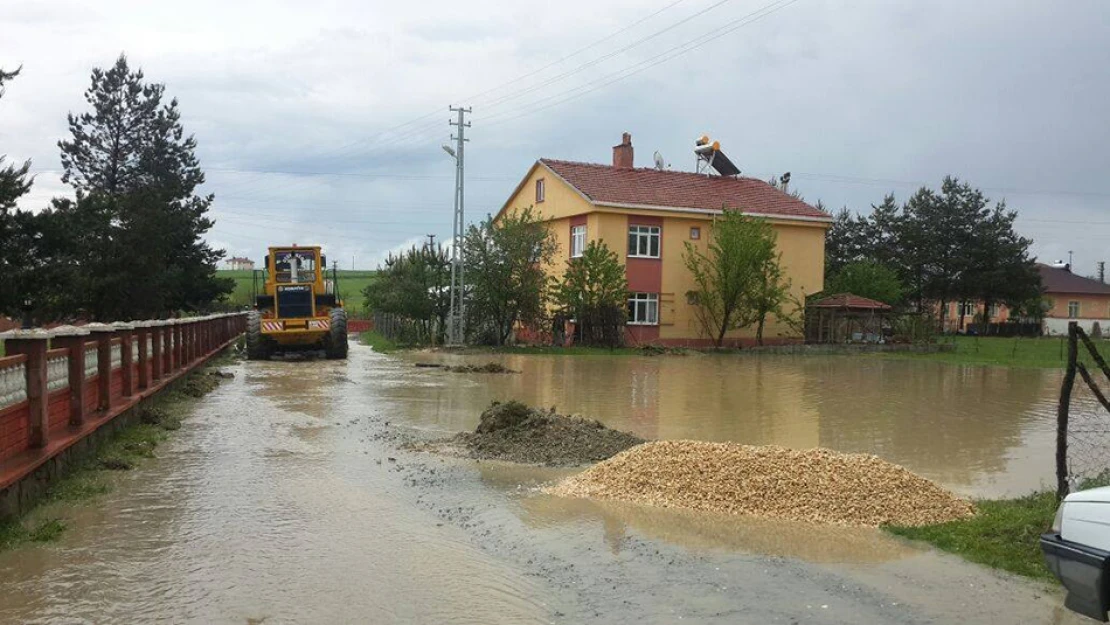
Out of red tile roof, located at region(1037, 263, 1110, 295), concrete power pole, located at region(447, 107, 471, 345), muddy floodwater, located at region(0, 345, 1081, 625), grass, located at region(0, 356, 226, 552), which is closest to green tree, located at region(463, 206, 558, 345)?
concrete power pole, located at region(447, 107, 471, 345)

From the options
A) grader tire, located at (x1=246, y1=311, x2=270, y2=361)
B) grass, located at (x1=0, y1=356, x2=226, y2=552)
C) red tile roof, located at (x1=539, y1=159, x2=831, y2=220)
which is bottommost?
grass, located at (x1=0, y1=356, x2=226, y2=552)

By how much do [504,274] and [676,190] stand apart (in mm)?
10708

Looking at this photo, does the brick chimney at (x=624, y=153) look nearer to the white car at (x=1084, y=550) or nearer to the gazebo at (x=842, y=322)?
the gazebo at (x=842, y=322)

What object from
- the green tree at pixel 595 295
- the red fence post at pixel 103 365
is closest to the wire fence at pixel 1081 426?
the red fence post at pixel 103 365

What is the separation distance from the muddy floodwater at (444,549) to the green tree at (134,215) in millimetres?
21520

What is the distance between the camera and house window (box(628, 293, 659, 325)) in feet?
126

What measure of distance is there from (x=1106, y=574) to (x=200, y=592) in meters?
5.13

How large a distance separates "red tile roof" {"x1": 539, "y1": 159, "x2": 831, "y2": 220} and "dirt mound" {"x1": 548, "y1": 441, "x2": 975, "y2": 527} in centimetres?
2844

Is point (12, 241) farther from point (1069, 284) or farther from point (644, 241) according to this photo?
point (1069, 284)

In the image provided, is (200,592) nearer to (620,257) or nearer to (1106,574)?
(1106,574)

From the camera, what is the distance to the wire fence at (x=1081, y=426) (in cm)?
751

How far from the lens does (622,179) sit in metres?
40.4

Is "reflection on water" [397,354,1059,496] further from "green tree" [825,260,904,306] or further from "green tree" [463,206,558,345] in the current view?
"green tree" [825,260,904,306]

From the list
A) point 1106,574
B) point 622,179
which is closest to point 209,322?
point 622,179
